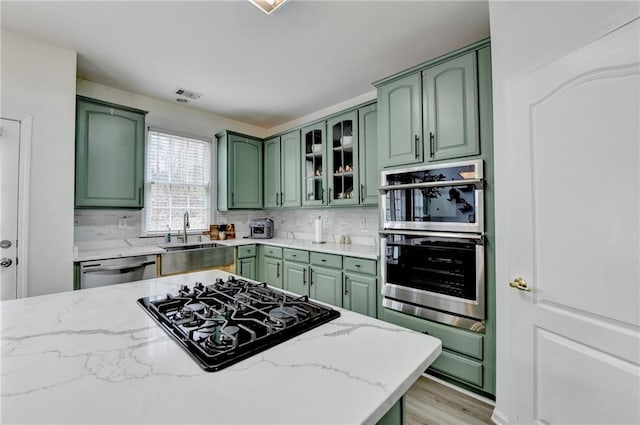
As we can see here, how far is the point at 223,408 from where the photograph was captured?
0.55m

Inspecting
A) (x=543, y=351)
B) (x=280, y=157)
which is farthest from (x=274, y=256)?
(x=543, y=351)

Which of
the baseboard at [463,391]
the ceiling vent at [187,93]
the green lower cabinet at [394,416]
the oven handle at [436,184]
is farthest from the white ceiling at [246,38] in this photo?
the baseboard at [463,391]

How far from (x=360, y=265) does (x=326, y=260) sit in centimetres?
43

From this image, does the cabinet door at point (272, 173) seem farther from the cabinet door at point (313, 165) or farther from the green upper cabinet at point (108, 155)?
the green upper cabinet at point (108, 155)

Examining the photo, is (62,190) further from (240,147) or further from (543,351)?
(543,351)

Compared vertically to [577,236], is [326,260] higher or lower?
lower

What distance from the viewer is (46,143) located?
237 centimetres

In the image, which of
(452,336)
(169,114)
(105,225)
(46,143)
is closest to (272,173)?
(169,114)

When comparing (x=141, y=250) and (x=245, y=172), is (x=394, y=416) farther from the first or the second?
(x=245, y=172)

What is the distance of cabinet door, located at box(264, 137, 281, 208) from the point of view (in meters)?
4.00

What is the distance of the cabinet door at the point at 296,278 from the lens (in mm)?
3152

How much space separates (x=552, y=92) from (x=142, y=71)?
3.36 meters

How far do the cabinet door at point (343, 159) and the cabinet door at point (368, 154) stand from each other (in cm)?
6

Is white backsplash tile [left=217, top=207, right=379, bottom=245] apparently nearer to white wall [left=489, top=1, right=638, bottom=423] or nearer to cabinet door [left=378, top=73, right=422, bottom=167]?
cabinet door [left=378, top=73, right=422, bottom=167]
